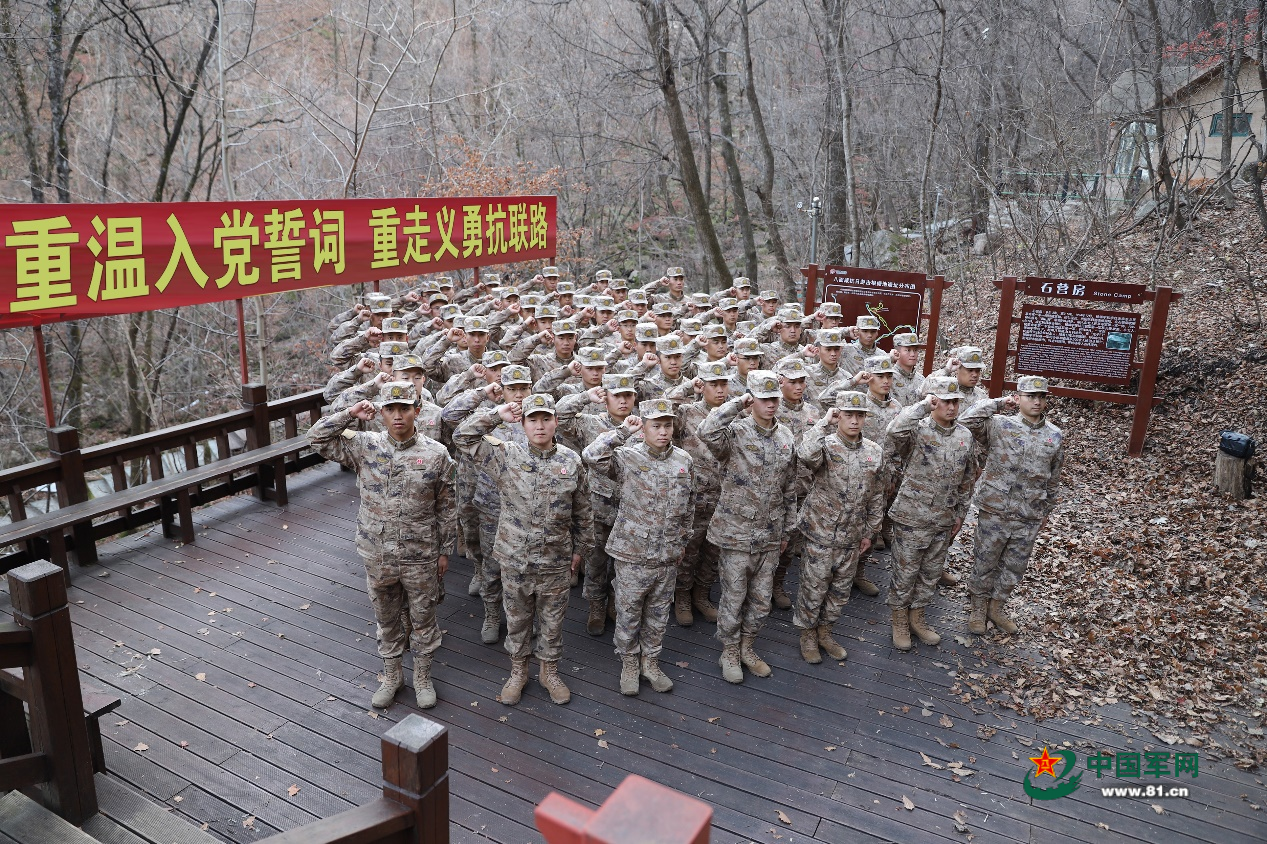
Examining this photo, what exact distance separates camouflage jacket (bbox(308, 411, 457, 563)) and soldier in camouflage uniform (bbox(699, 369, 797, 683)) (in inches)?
72.4

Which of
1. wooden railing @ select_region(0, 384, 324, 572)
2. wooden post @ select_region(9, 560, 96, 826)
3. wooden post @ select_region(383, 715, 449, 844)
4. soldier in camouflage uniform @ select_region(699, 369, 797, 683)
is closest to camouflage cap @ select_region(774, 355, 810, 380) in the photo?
soldier in camouflage uniform @ select_region(699, 369, 797, 683)

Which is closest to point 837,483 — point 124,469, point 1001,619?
point 1001,619

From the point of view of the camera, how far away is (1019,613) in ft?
22.6

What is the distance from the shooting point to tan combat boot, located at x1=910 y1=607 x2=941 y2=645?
21.1 feet

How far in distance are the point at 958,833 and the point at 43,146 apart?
1807 centimetres

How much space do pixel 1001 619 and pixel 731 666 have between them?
7.65 ft

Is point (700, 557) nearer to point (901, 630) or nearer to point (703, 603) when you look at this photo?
point (703, 603)

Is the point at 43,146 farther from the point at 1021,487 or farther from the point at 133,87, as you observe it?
the point at 1021,487

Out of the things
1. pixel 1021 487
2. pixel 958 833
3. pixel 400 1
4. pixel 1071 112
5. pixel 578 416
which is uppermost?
pixel 400 1

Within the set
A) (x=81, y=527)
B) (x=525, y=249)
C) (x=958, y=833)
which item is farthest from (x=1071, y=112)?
(x=81, y=527)

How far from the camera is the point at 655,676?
5.79 m

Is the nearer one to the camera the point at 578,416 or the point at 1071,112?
the point at 578,416

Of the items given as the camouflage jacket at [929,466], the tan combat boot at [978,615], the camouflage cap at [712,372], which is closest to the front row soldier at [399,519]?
the camouflage cap at [712,372]

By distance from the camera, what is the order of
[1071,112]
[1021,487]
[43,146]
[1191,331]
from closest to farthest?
[1021,487]
[1191,331]
[43,146]
[1071,112]
